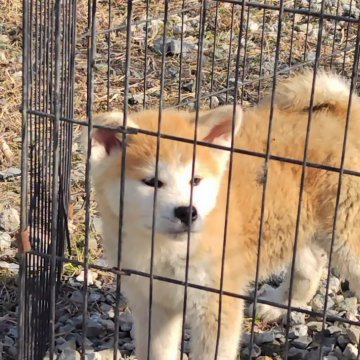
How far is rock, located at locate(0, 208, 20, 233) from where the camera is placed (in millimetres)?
3672

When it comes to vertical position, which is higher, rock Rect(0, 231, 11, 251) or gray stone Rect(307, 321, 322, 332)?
rock Rect(0, 231, 11, 251)

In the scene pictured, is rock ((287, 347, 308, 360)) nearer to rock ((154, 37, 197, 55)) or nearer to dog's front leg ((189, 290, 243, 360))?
dog's front leg ((189, 290, 243, 360))

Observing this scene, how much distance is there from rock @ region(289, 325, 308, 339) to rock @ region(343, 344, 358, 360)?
0.60ft

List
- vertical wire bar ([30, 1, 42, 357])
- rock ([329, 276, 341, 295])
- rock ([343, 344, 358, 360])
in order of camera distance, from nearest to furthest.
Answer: vertical wire bar ([30, 1, 42, 357]), rock ([343, 344, 358, 360]), rock ([329, 276, 341, 295])

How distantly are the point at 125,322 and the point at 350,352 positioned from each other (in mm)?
860

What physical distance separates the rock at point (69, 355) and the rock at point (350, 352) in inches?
37.9

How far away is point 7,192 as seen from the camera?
3.99 meters

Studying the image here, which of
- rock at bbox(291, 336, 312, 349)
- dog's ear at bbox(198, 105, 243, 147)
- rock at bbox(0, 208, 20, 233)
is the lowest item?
rock at bbox(291, 336, 312, 349)

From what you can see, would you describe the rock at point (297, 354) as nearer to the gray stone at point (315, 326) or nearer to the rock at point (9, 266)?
the gray stone at point (315, 326)

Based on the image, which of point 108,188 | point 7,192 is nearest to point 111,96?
point 7,192

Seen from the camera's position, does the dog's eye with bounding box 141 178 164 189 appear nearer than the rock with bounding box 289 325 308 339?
Yes

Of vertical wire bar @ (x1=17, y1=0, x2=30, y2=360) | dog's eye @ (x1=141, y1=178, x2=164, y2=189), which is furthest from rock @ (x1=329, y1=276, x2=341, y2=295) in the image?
vertical wire bar @ (x1=17, y1=0, x2=30, y2=360)

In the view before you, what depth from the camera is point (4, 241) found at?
355cm

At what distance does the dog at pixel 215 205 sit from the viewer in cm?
254
